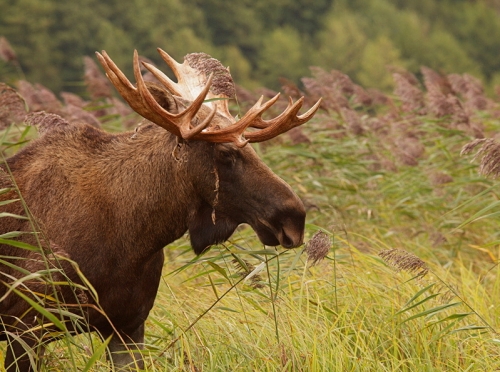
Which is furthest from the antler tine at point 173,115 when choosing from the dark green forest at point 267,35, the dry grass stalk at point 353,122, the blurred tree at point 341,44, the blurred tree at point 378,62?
the blurred tree at point 341,44

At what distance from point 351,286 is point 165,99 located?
139cm

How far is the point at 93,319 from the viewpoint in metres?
4.46

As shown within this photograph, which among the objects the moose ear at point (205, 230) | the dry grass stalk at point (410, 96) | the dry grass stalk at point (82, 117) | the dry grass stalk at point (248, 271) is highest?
the moose ear at point (205, 230)

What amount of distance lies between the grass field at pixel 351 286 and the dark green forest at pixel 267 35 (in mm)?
37710

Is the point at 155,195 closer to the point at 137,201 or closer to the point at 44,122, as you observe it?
the point at 137,201

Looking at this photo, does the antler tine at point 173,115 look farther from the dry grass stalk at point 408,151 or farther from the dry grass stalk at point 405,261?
the dry grass stalk at point 408,151

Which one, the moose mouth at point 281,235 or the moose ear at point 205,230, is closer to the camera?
the moose mouth at point 281,235

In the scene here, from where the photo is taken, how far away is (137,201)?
4.57 m

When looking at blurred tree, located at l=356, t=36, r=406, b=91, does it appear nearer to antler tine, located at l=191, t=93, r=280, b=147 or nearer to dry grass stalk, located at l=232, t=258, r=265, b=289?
dry grass stalk, located at l=232, t=258, r=265, b=289

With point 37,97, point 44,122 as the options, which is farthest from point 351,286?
point 37,97

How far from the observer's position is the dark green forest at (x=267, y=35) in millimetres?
49625

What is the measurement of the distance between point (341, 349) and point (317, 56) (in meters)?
62.2

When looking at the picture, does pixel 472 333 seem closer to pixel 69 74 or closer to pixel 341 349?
pixel 341 349

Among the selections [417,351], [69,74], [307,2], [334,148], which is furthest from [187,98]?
[307,2]
